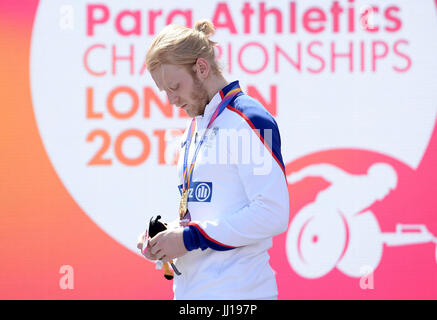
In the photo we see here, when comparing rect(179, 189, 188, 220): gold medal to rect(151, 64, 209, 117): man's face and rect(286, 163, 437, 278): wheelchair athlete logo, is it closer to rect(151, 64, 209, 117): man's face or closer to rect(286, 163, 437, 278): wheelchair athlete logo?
rect(151, 64, 209, 117): man's face

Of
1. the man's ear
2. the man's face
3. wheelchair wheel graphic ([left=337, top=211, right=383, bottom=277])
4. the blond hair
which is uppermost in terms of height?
the blond hair

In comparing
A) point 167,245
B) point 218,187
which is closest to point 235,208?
point 218,187

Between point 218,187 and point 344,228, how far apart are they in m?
1.99

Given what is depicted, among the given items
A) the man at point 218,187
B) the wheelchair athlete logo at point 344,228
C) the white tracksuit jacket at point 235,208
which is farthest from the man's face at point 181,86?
the wheelchair athlete logo at point 344,228

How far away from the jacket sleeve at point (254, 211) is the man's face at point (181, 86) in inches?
8.7

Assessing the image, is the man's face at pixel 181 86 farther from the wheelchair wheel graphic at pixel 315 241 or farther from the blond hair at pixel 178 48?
the wheelchair wheel graphic at pixel 315 241

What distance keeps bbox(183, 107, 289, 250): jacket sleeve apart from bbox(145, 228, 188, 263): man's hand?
23 millimetres

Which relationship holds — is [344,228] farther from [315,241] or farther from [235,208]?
[235,208]

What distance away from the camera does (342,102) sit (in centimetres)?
355

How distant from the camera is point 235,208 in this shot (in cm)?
170

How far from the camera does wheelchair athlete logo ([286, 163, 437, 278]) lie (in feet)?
11.5

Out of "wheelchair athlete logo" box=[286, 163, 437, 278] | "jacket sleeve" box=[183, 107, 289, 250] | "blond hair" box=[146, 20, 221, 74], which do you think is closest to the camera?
"jacket sleeve" box=[183, 107, 289, 250]

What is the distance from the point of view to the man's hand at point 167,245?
1.66 meters

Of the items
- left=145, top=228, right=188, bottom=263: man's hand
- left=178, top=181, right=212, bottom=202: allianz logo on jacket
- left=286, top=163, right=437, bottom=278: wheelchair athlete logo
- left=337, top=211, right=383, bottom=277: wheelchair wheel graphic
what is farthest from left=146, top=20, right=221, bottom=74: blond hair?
left=337, top=211, right=383, bottom=277: wheelchair wheel graphic
